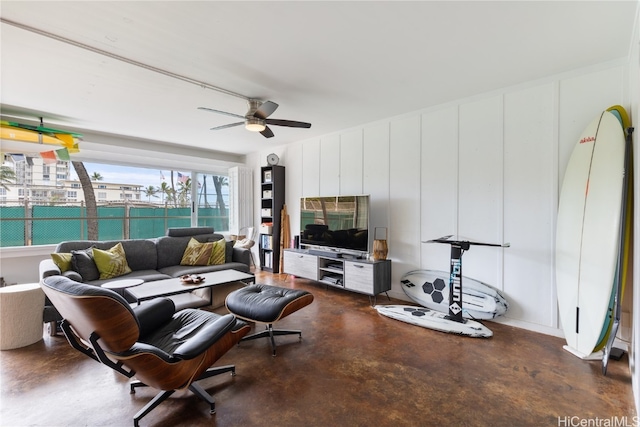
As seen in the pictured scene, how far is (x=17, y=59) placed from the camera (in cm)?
247

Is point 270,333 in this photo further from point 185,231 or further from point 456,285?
point 185,231

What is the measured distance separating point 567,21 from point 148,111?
4.33 m

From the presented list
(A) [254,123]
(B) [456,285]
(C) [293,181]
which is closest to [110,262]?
(A) [254,123]

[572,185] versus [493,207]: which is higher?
[572,185]

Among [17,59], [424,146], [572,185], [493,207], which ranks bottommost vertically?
[493,207]

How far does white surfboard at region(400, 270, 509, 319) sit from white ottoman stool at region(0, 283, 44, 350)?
3.91m

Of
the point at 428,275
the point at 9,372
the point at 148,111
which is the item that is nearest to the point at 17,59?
the point at 148,111

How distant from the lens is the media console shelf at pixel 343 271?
374 cm

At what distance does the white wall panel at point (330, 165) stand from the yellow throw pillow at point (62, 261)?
3463 mm

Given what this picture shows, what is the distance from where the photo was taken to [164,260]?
13.5 ft

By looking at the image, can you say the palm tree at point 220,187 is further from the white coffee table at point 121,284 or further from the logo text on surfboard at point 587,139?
the logo text on surfboard at point 587,139

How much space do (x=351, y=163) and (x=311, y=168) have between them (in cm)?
90

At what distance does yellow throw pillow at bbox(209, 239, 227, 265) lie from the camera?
4.28 metres

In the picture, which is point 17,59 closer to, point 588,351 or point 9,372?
point 9,372
